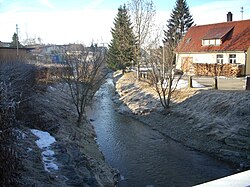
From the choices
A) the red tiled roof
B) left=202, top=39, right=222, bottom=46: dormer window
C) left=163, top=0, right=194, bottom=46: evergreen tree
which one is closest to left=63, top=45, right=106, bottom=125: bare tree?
the red tiled roof

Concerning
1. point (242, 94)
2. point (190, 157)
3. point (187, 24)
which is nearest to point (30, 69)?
point (190, 157)

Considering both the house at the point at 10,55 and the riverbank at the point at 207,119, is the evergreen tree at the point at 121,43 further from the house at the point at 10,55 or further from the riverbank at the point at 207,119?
the riverbank at the point at 207,119

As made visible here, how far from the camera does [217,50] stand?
2895cm

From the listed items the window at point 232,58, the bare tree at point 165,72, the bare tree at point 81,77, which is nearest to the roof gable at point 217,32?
the window at point 232,58

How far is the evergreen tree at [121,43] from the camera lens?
37906 mm

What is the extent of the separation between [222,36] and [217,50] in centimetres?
171

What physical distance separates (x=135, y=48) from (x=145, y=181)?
2571 centimetres

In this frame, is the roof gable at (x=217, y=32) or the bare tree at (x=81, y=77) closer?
the bare tree at (x=81, y=77)

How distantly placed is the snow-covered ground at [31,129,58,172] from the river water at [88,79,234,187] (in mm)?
2759

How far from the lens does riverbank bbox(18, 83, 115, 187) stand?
8688mm

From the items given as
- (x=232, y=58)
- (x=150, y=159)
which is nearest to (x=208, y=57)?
(x=232, y=58)

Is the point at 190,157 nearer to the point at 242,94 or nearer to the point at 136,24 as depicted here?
the point at 242,94

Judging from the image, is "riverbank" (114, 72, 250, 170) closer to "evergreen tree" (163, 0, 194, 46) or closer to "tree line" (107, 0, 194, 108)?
"tree line" (107, 0, 194, 108)

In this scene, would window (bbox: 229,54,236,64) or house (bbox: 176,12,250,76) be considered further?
window (bbox: 229,54,236,64)
